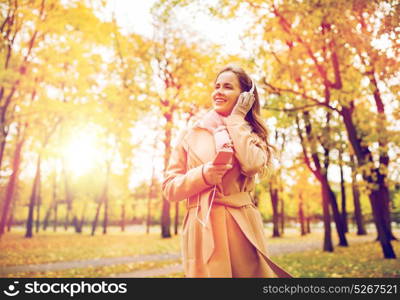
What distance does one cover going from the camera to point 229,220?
72.9 inches

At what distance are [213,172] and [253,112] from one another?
70cm

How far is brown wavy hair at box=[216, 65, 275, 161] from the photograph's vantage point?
2160 mm

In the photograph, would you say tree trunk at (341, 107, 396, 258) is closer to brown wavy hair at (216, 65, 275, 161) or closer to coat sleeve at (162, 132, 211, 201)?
brown wavy hair at (216, 65, 275, 161)

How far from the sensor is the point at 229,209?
6.08 ft

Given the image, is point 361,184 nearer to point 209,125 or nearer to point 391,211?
point 391,211

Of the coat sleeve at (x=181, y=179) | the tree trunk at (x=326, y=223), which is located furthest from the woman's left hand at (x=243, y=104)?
the tree trunk at (x=326, y=223)

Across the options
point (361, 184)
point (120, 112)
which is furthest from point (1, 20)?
point (361, 184)

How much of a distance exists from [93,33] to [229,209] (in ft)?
Result: 35.0

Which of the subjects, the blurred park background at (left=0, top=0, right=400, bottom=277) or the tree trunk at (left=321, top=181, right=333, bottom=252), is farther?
the tree trunk at (left=321, top=181, right=333, bottom=252)

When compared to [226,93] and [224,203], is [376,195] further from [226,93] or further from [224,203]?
[224,203]

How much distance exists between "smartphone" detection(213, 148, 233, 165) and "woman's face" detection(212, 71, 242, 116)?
0.54 m

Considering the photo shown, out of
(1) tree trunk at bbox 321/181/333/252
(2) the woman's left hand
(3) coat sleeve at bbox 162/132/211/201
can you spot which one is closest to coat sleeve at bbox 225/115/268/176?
(2) the woman's left hand

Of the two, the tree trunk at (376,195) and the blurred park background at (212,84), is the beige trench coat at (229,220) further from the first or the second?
the tree trunk at (376,195)

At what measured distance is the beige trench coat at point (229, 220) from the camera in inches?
69.8
